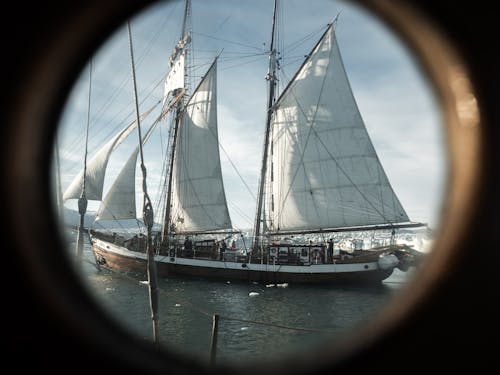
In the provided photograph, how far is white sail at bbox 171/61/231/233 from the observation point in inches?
1134

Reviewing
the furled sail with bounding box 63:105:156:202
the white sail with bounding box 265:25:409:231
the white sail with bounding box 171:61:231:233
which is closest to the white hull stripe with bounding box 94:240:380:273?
the white sail with bounding box 265:25:409:231

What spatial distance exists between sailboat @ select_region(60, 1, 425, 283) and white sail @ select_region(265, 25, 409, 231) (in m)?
0.08

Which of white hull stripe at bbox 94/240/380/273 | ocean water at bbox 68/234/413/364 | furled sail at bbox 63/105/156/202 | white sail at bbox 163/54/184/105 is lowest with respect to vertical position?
ocean water at bbox 68/234/413/364

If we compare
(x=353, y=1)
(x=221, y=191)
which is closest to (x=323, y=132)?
(x=221, y=191)

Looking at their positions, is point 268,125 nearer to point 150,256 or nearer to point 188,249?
point 188,249

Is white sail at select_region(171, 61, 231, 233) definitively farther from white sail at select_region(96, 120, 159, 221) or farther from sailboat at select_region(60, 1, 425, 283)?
white sail at select_region(96, 120, 159, 221)

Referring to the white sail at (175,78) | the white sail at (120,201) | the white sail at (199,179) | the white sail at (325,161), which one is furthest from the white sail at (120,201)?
the white sail at (325,161)

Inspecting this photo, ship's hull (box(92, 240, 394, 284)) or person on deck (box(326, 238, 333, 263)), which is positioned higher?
person on deck (box(326, 238, 333, 263))

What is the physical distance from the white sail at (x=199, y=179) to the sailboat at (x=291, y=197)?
0.09 metres

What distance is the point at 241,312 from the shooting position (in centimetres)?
1510

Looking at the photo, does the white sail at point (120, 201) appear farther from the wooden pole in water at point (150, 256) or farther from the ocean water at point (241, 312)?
the wooden pole in water at point (150, 256)

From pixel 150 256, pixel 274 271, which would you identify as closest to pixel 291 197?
pixel 274 271

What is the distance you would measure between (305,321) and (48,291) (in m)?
14.0

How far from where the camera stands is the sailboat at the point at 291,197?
24391 millimetres
